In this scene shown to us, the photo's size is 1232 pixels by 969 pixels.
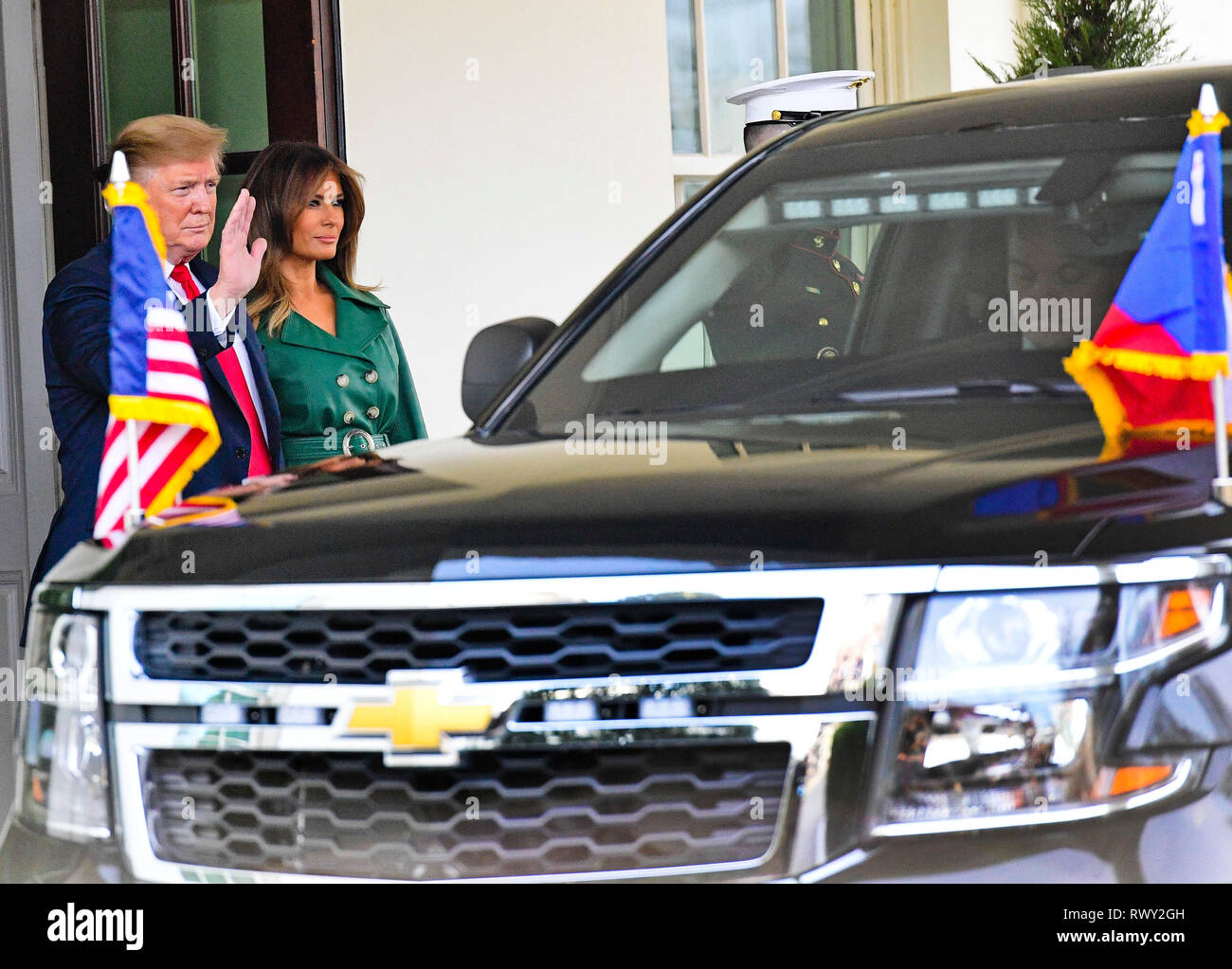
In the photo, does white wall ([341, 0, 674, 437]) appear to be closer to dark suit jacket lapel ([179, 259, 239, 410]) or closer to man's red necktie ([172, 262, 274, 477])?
man's red necktie ([172, 262, 274, 477])

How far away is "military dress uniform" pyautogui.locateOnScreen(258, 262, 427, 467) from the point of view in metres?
4.16

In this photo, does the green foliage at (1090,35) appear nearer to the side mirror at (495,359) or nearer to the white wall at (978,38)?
the white wall at (978,38)

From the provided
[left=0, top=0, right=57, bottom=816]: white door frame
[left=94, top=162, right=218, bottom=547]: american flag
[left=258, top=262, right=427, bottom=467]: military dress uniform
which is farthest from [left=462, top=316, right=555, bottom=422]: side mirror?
[left=0, top=0, right=57, bottom=816]: white door frame

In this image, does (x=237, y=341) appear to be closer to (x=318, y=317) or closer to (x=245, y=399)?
(x=245, y=399)

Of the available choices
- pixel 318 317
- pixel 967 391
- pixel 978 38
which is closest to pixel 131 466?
pixel 967 391

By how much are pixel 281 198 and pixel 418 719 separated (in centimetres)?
287

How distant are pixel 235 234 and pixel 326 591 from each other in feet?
7.68

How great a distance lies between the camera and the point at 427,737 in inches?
64.7

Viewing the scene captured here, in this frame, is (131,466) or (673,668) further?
(131,466)

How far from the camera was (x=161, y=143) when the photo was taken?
13.1 ft

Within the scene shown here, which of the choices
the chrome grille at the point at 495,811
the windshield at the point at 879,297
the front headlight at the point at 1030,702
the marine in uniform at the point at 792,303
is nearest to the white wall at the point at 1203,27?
the marine in uniform at the point at 792,303

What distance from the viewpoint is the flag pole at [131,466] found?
83.7 inches
